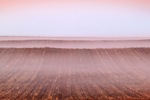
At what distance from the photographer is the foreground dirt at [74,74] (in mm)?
682

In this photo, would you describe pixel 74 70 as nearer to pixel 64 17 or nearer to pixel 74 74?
pixel 74 74

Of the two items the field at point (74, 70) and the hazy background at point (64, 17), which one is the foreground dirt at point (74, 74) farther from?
the hazy background at point (64, 17)

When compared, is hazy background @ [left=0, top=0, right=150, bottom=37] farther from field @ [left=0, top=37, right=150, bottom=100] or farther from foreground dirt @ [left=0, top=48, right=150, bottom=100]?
foreground dirt @ [left=0, top=48, right=150, bottom=100]

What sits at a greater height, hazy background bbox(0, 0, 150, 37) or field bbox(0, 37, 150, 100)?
hazy background bbox(0, 0, 150, 37)

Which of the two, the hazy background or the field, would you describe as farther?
the hazy background

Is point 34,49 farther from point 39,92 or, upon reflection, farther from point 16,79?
point 39,92

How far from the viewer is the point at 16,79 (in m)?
0.85

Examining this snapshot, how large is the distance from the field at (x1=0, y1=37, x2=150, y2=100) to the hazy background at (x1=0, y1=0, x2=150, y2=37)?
21 centimetres

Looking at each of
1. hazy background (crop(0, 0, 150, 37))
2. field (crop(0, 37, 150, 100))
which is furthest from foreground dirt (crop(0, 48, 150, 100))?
hazy background (crop(0, 0, 150, 37))

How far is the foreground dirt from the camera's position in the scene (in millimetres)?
682

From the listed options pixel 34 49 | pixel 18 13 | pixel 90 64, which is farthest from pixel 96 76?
pixel 18 13

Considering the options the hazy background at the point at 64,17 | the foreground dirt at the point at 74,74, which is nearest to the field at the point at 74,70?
the foreground dirt at the point at 74,74

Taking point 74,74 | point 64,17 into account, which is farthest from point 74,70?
point 64,17

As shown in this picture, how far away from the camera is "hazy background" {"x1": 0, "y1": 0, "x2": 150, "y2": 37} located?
1.70m
